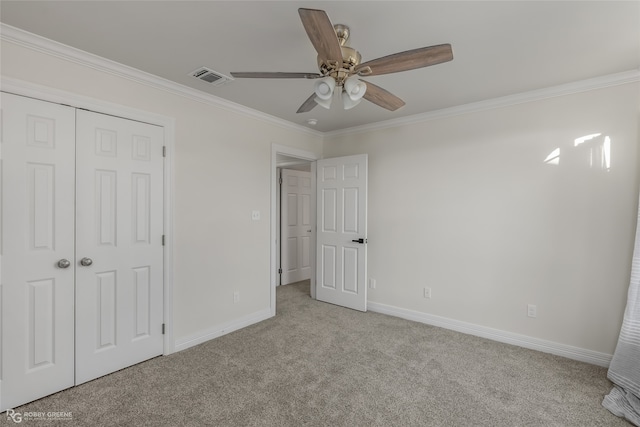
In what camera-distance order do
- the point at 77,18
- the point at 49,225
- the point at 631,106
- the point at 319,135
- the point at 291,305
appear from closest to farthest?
the point at 77,18 < the point at 49,225 < the point at 631,106 < the point at 291,305 < the point at 319,135

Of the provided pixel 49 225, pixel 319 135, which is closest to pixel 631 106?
pixel 319 135

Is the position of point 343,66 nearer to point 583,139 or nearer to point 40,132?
point 40,132

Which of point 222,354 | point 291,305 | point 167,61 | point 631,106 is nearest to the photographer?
point 167,61

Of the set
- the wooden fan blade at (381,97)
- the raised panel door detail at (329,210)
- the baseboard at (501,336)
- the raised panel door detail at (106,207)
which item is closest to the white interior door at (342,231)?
the raised panel door detail at (329,210)

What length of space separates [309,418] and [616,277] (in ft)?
8.92

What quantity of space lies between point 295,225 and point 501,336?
11.4ft

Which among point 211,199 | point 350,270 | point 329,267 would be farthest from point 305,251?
point 211,199

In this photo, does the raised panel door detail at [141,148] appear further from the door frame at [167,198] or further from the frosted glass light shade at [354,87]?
the frosted glass light shade at [354,87]

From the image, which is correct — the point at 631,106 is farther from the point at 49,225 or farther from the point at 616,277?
the point at 49,225

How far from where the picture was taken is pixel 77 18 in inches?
68.9

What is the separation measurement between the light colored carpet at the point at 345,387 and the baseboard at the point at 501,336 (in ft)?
0.28

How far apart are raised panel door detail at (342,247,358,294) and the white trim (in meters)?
1.66

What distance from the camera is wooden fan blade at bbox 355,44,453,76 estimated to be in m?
1.43

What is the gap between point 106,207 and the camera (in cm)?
228
